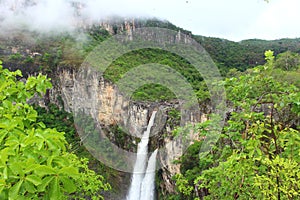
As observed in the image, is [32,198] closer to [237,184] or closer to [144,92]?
[237,184]

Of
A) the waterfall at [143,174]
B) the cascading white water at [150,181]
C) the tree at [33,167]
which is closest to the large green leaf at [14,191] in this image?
the tree at [33,167]

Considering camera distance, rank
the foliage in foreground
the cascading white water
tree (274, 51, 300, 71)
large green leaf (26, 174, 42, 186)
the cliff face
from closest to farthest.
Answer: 1. large green leaf (26, 174, 42, 186)
2. the foliage in foreground
3. the cliff face
4. the cascading white water
5. tree (274, 51, 300, 71)

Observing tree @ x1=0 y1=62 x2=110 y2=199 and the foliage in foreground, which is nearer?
tree @ x1=0 y1=62 x2=110 y2=199

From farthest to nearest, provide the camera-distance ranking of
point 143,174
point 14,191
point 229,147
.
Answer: point 143,174
point 229,147
point 14,191

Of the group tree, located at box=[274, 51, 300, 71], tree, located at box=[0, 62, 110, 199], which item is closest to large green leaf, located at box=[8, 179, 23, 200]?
tree, located at box=[0, 62, 110, 199]

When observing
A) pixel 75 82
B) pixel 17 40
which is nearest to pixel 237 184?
pixel 75 82

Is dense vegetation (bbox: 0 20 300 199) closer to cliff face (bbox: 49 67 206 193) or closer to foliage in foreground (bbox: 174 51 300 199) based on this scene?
foliage in foreground (bbox: 174 51 300 199)

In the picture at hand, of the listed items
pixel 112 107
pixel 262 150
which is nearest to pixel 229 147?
pixel 262 150

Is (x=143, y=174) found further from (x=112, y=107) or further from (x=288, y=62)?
(x=288, y=62)
